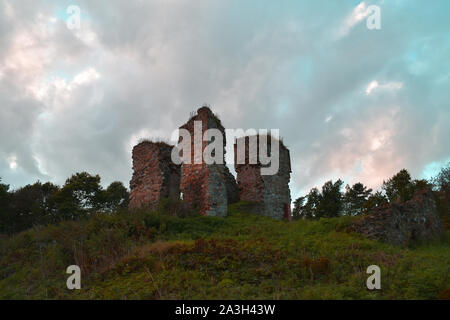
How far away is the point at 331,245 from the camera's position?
9227mm

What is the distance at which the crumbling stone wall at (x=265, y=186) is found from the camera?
17281 mm

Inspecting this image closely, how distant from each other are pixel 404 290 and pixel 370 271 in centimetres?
101

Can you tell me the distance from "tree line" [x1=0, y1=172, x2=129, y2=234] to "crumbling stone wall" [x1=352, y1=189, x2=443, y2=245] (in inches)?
785

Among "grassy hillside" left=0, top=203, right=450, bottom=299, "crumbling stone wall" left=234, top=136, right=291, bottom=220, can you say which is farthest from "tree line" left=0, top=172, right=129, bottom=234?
"grassy hillside" left=0, top=203, right=450, bottom=299

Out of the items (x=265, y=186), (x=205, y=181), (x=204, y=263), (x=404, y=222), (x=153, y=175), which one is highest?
(x=153, y=175)

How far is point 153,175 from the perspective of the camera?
15.6 meters

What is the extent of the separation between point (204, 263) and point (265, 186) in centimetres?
1037

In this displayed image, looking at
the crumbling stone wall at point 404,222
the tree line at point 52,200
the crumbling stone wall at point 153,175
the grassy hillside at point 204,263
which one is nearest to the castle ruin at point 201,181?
the crumbling stone wall at point 153,175

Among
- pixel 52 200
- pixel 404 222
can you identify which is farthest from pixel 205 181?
pixel 52 200

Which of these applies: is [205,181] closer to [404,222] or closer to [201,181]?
[201,181]

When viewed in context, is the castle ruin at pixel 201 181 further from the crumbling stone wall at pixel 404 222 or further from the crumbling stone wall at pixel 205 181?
the crumbling stone wall at pixel 404 222

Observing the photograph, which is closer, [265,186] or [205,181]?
[205,181]

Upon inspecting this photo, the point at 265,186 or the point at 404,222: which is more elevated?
the point at 265,186

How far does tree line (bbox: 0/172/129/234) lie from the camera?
27.3 meters
